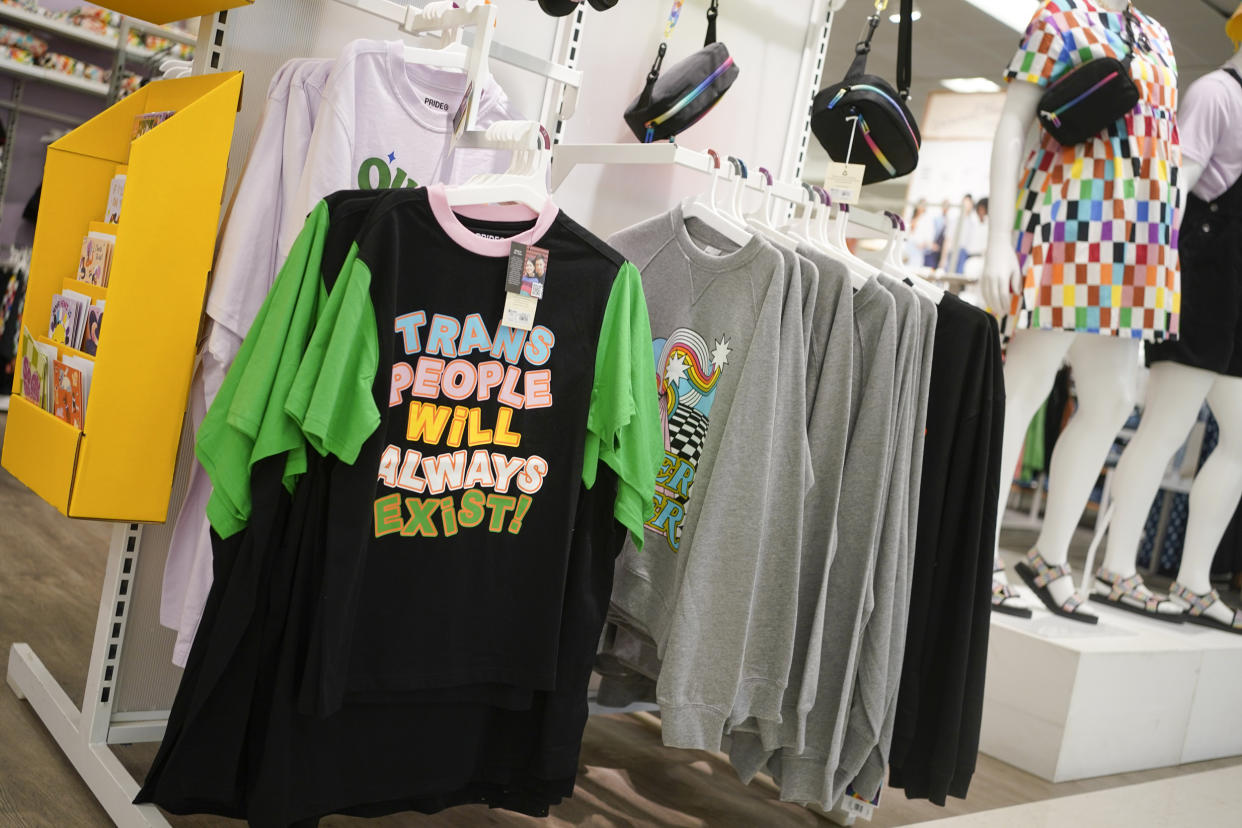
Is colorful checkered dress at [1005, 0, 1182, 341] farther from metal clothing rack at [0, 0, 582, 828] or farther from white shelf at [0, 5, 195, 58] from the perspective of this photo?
white shelf at [0, 5, 195, 58]

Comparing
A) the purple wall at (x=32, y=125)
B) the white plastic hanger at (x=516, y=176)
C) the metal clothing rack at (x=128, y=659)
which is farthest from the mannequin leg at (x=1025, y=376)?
the purple wall at (x=32, y=125)

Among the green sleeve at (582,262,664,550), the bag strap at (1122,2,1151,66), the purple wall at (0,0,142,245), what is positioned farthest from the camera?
the purple wall at (0,0,142,245)

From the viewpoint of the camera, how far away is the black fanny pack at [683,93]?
2.08 metres

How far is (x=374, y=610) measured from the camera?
140cm

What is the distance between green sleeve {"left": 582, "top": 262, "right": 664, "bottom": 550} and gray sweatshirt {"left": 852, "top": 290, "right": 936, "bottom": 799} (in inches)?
20.8

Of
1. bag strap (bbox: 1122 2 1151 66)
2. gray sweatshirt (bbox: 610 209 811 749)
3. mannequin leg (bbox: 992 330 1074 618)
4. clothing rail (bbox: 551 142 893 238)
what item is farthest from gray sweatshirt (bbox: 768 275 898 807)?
bag strap (bbox: 1122 2 1151 66)

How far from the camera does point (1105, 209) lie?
8.95 ft

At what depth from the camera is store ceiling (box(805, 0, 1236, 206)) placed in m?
5.66

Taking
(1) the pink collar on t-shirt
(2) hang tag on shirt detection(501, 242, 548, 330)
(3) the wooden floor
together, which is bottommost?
(3) the wooden floor

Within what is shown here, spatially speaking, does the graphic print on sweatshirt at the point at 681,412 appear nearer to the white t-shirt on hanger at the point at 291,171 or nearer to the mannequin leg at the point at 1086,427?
the white t-shirt on hanger at the point at 291,171

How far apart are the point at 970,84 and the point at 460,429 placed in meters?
7.20

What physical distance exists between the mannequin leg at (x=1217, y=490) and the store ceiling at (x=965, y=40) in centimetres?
242

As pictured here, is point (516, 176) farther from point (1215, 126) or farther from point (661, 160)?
point (1215, 126)

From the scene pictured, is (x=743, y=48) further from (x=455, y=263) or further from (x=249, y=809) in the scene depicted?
(x=249, y=809)
